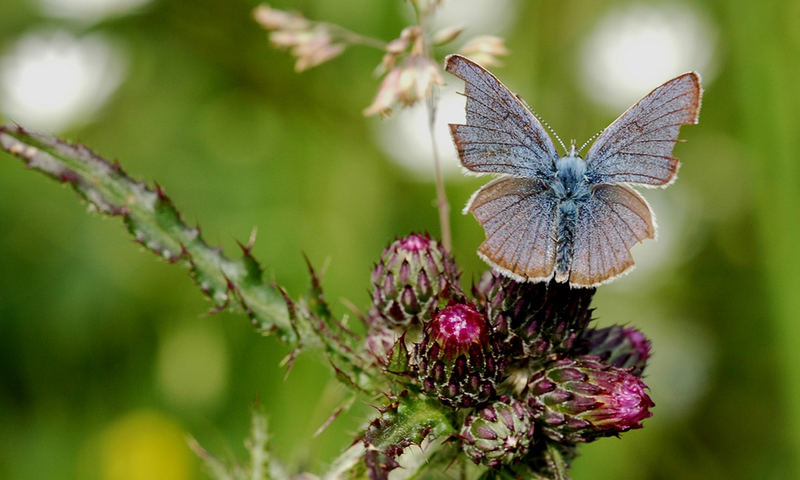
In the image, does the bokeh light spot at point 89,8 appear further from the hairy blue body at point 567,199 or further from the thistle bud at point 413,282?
the hairy blue body at point 567,199

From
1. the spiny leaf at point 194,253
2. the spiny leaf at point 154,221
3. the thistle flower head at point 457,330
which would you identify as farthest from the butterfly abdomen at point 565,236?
the spiny leaf at point 154,221

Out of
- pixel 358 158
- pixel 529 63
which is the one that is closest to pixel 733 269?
pixel 529 63

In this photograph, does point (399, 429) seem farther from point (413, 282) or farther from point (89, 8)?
point (89, 8)

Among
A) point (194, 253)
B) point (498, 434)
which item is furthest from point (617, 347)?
point (194, 253)

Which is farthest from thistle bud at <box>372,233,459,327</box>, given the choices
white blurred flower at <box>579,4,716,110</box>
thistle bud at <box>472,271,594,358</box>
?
white blurred flower at <box>579,4,716,110</box>

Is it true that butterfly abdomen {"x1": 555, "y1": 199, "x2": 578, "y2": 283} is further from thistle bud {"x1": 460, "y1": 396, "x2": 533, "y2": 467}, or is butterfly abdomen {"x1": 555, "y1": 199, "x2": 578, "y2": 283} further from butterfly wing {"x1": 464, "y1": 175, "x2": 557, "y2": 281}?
thistle bud {"x1": 460, "y1": 396, "x2": 533, "y2": 467}

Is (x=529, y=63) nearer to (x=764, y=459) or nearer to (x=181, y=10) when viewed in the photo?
(x=181, y=10)
